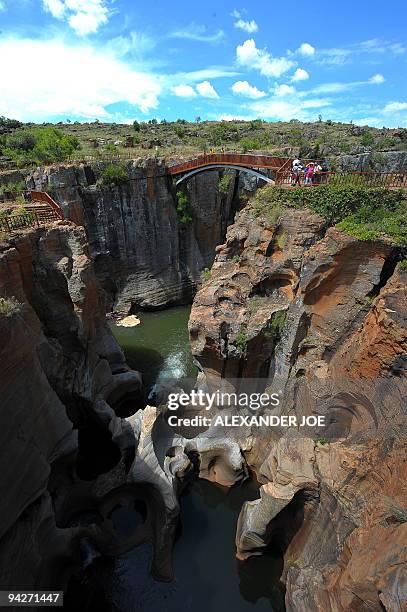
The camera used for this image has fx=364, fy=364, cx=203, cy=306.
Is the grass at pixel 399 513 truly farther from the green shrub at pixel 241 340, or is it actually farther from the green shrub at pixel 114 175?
the green shrub at pixel 114 175

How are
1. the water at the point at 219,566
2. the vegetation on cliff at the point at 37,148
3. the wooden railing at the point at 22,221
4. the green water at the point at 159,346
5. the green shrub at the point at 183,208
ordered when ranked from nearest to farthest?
the water at the point at 219,566 < the wooden railing at the point at 22,221 < the green water at the point at 159,346 < the vegetation on cliff at the point at 37,148 < the green shrub at the point at 183,208

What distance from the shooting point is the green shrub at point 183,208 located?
87.0 feet

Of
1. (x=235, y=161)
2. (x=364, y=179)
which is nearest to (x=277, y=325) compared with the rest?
(x=364, y=179)

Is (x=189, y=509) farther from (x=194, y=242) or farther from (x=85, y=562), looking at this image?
(x=194, y=242)

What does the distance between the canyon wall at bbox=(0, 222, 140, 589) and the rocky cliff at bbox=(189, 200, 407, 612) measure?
4571mm

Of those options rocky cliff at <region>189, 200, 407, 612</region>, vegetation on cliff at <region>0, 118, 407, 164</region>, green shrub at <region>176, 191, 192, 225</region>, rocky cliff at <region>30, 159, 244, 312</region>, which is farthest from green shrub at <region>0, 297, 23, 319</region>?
green shrub at <region>176, 191, 192, 225</region>

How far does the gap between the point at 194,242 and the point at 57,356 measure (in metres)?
17.1

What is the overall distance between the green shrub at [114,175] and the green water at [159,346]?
30.1 feet

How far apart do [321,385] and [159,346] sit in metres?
12.4

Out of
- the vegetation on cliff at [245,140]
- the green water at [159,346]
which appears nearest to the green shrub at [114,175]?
the vegetation on cliff at [245,140]

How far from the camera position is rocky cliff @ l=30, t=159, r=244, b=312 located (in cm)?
2303

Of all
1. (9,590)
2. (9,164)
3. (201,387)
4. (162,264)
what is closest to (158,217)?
(162,264)

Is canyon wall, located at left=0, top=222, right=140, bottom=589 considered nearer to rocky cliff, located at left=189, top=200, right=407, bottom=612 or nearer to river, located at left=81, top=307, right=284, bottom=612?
river, located at left=81, top=307, right=284, bottom=612

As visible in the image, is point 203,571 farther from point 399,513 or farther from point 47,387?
point 47,387
